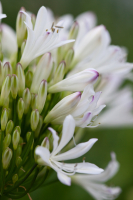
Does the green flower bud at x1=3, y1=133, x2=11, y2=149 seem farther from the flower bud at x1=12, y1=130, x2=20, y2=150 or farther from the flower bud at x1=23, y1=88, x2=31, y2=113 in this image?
the flower bud at x1=23, y1=88, x2=31, y2=113

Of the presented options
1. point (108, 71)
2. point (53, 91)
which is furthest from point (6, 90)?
point (108, 71)

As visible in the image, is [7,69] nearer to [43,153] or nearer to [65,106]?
[65,106]

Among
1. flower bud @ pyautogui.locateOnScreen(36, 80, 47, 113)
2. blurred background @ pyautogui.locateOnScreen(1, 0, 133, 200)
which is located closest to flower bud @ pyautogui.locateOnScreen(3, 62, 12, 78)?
flower bud @ pyautogui.locateOnScreen(36, 80, 47, 113)

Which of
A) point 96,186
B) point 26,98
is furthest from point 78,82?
point 96,186

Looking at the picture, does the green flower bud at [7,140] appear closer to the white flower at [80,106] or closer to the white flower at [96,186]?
the white flower at [80,106]

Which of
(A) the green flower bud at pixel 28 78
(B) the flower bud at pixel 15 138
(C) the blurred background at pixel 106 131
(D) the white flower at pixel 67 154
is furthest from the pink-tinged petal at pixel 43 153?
(C) the blurred background at pixel 106 131

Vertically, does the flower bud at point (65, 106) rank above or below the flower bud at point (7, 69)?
below
